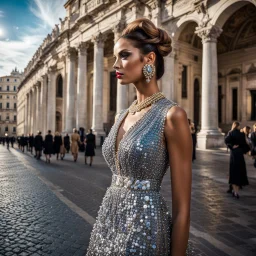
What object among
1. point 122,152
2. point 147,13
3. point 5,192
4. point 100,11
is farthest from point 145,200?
point 100,11

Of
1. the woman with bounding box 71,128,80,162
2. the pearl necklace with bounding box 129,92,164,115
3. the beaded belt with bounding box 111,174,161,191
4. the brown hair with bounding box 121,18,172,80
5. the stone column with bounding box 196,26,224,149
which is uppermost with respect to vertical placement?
the stone column with bounding box 196,26,224,149

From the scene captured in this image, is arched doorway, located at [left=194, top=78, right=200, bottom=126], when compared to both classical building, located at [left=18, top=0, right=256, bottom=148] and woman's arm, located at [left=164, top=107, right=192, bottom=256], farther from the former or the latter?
woman's arm, located at [left=164, top=107, right=192, bottom=256]

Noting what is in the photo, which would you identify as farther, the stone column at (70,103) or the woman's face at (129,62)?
the stone column at (70,103)

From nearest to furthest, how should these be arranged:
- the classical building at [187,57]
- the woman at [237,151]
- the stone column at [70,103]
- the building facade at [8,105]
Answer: the woman at [237,151], the classical building at [187,57], the stone column at [70,103], the building facade at [8,105]

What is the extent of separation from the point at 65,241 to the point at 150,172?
2.97 metres

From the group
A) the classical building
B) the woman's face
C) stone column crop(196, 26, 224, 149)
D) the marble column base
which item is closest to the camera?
the woman's face

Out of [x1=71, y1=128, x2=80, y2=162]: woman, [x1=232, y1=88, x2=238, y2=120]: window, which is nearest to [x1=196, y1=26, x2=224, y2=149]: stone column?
[x1=71, y1=128, x2=80, y2=162]: woman

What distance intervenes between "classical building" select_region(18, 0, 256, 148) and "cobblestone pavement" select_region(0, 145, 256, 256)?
423 inches

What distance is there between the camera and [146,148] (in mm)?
1452

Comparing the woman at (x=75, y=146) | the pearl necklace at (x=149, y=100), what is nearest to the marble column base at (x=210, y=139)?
the woman at (x=75, y=146)

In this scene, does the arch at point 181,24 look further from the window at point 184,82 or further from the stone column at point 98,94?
the stone column at point 98,94

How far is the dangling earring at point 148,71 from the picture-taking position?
1605mm

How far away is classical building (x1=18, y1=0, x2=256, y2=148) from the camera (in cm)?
1770

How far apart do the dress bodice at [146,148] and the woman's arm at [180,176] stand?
7cm
